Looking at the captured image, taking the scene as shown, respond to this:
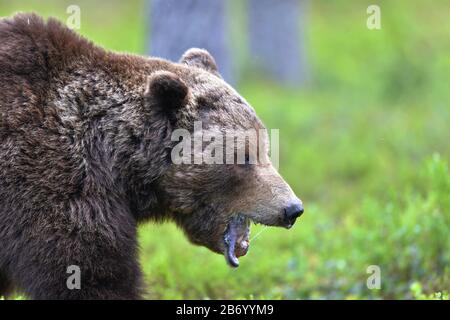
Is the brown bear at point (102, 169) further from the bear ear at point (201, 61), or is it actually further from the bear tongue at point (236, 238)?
the bear ear at point (201, 61)

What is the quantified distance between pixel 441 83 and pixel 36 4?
14558 mm

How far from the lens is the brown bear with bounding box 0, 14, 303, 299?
4391 millimetres

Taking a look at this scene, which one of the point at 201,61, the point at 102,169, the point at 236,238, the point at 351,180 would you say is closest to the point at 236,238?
the point at 236,238

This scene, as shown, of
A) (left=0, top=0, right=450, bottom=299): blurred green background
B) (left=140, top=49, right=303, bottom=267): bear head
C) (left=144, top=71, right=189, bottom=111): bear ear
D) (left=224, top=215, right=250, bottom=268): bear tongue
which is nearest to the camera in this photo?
(left=144, top=71, right=189, bottom=111): bear ear

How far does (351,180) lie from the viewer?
1091cm

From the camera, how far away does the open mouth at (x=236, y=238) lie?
16.1ft

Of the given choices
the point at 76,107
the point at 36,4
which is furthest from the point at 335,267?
the point at 36,4

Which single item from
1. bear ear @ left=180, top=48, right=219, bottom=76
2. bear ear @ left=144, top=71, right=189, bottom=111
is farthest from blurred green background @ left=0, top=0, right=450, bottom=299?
bear ear @ left=180, top=48, right=219, bottom=76

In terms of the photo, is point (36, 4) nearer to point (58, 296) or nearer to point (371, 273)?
point (371, 273)

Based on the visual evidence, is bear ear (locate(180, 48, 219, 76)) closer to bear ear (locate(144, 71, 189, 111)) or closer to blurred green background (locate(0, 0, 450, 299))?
bear ear (locate(144, 71, 189, 111))

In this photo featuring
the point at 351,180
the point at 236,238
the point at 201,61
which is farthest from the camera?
the point at 351,180

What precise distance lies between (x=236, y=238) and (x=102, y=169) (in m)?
0.99

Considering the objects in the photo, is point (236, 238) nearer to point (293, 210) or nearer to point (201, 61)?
point (293, 210)

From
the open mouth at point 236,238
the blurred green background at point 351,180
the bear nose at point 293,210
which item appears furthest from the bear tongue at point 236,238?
the blurred green background at point 351,180
